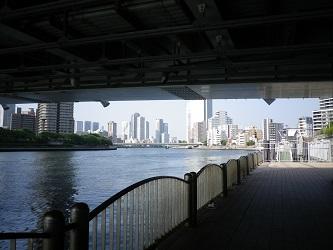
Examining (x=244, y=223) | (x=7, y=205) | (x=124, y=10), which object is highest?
(x=124, y=10)

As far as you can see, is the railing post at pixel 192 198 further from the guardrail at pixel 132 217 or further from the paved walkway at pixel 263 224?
the paved walkway at pixel 263 224

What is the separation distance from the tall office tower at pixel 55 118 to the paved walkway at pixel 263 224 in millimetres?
163270

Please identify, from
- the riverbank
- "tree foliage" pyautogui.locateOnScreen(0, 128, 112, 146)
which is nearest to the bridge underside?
the riverbank

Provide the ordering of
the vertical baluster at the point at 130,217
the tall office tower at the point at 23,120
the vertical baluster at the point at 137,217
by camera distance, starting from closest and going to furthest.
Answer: the vertical baluster at the point at 130,217, the vertical baluster at the point at 137,217, the tall office tower at the point at 23,120

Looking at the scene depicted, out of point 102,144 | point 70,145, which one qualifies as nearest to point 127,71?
point 70,145

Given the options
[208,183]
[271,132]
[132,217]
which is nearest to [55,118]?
[271,132]

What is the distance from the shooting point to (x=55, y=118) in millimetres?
175625

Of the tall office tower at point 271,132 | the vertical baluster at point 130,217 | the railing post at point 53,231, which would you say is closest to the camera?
the railing post at point 53,231

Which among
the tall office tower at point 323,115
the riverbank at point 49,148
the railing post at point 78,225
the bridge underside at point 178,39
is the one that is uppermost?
the tall office tower at point 323,115

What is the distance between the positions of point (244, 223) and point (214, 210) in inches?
61.4

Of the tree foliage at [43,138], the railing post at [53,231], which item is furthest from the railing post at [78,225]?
the tree foliage at [43,138]

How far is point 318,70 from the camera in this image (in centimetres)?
949

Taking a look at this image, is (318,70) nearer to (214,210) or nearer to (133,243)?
(214,210)

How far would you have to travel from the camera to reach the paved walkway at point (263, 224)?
262 inches
